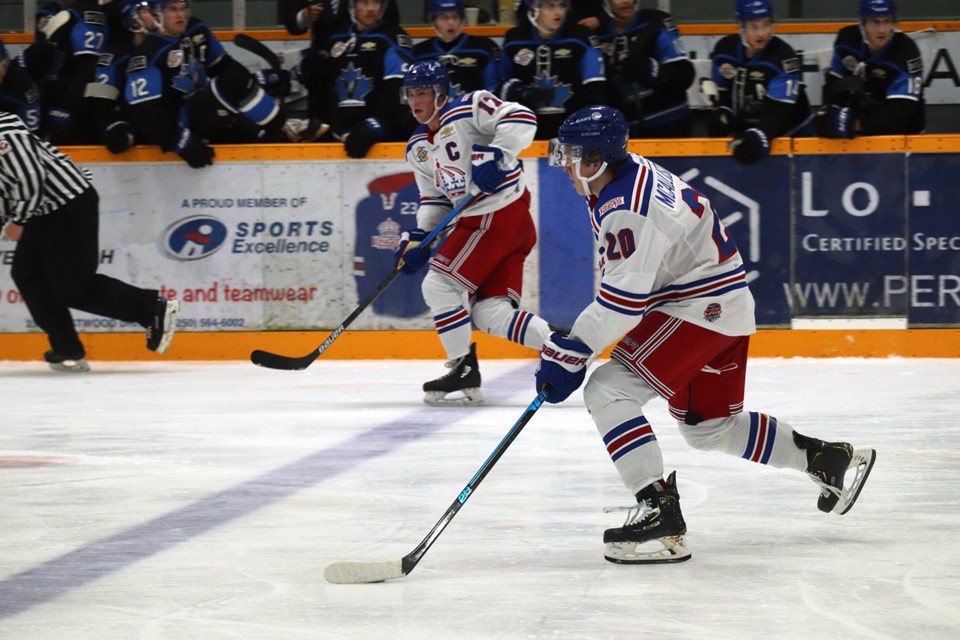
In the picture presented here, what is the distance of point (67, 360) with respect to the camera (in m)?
6.06

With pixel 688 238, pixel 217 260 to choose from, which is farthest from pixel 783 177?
pixel 688 238

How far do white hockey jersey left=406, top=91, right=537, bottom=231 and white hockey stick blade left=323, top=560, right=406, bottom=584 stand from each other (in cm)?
259

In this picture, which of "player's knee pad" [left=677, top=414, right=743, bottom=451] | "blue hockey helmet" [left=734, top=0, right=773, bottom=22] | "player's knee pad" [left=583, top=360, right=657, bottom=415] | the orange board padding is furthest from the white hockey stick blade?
"blue hockey helmet" [left=734, top=0, right=773, bottom=22]

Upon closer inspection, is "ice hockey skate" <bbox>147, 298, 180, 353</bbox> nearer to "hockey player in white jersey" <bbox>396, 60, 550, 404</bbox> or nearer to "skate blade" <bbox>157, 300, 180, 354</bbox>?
"skate blade" <bbox>157, 300, 180, 354</bbox>

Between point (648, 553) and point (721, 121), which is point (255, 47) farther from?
point (648, 553)

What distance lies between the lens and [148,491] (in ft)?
11.1

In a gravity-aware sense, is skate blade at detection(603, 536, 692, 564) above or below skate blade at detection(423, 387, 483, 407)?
above

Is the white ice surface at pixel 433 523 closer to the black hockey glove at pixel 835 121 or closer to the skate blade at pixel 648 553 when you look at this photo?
the skate blade at pixel 648 553

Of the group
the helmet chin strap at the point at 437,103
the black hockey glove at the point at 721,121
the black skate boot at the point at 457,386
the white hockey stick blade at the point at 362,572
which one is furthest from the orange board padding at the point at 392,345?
the white hockey stick blade at the point at 362,572

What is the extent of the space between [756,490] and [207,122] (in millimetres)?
3960

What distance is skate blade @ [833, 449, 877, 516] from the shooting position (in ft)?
9.48

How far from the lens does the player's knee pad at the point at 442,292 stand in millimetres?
4938

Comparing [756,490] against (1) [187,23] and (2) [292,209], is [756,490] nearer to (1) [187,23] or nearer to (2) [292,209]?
(2) [292,209]

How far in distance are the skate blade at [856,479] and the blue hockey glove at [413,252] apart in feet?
7.71
